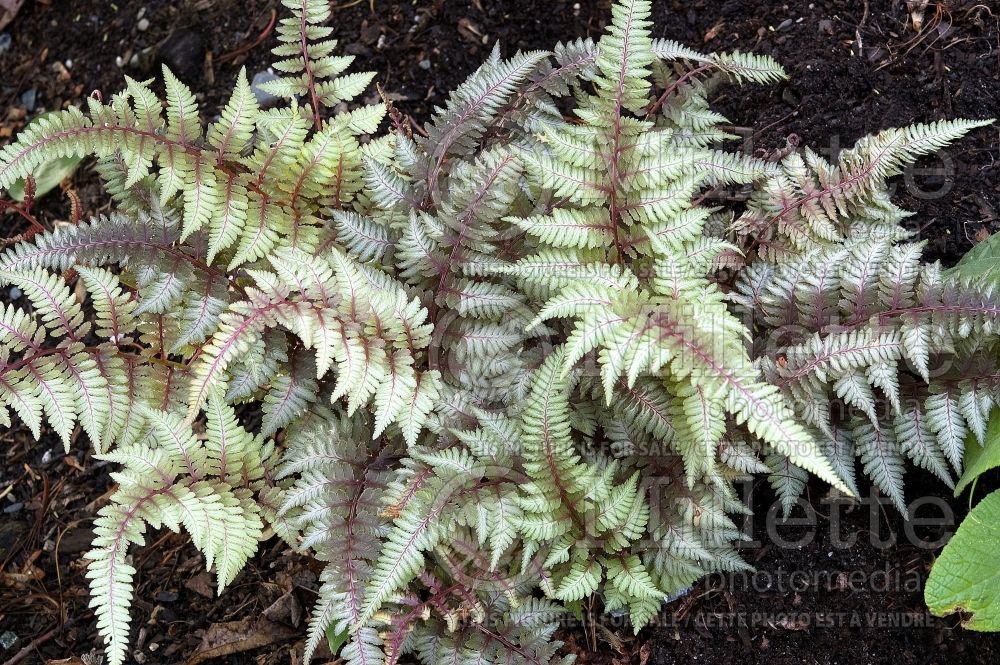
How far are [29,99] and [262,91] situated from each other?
152 centimetres

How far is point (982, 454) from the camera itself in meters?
2.47

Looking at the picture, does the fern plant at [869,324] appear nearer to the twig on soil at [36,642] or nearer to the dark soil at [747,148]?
the dark soil at [747,148]

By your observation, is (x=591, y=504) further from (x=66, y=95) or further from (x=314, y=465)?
(x=66, y=95)

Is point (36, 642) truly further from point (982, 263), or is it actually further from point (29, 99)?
point (982, 263)

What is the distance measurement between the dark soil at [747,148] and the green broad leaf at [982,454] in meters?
0.30

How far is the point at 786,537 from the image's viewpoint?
287 cm

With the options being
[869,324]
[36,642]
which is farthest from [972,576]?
[36,642]

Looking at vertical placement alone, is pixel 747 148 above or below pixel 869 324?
above

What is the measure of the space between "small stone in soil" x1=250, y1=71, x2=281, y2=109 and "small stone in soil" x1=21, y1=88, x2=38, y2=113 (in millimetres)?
1383

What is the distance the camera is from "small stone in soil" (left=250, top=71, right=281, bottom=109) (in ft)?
13.1

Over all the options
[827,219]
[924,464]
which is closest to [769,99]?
[827,219]

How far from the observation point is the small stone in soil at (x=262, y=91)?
400cm

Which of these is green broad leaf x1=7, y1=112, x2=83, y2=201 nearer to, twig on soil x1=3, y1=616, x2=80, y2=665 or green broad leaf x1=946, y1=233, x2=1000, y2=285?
twig on soil x1=3, y1=616, x2=80, y2=665

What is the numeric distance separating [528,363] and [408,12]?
7.34 feet
